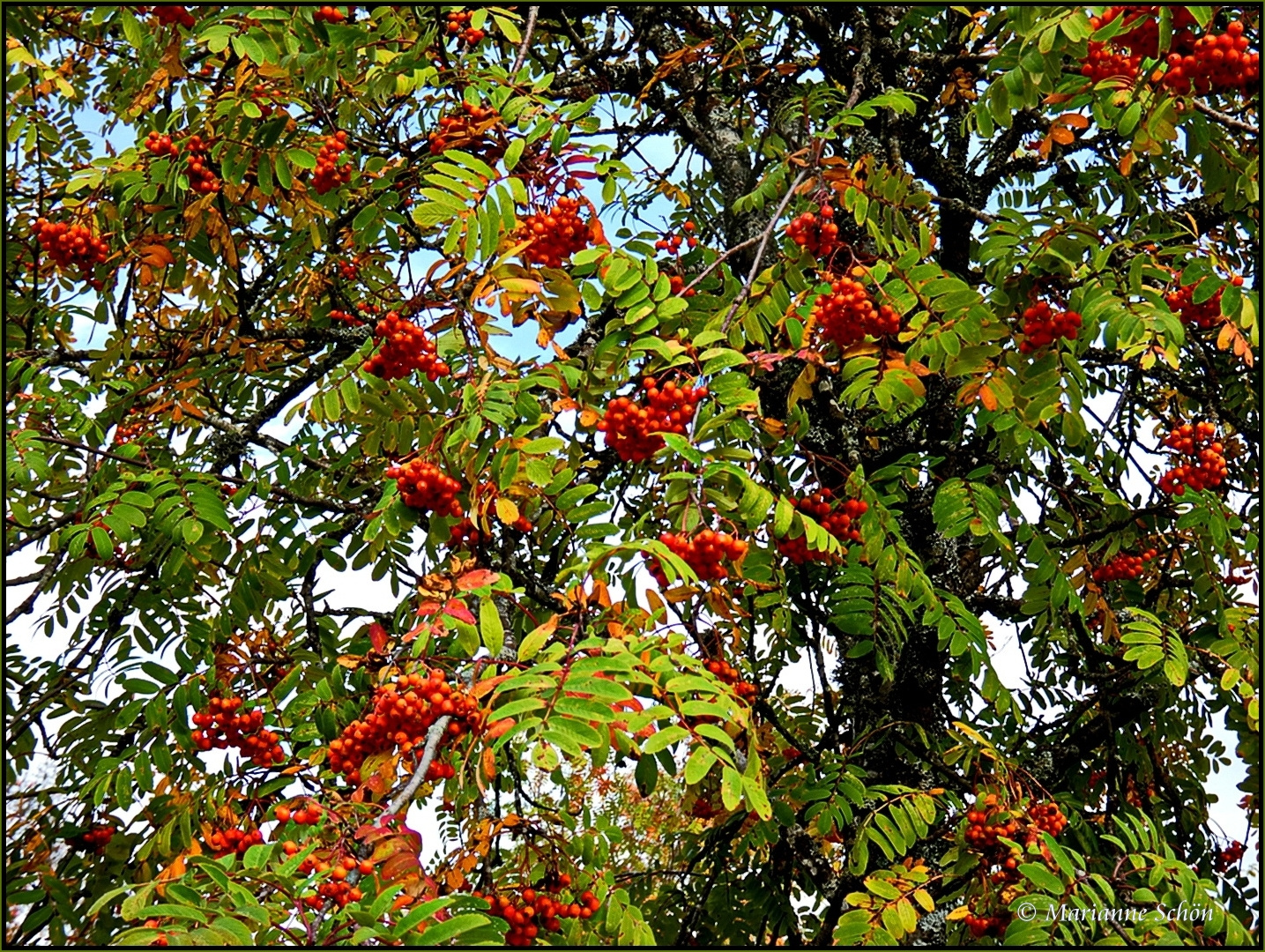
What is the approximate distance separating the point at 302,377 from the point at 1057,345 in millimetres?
2794

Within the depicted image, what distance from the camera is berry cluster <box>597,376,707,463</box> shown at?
241 cm

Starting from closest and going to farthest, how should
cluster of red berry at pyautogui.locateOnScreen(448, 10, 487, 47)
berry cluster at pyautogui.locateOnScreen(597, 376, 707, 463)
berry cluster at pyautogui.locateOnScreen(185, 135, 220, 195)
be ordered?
berry cluster at pyautogui.locateOnScreen(597, 376, 707, 463) → cluster of red berry at pyautogui.locateOnScreen(448, 10, 487, 47) → berry cluster at pyautogui.locateOnScreen(185, 135, 220, 195)

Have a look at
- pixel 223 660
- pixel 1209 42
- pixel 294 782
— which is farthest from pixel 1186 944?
pixel 223 660

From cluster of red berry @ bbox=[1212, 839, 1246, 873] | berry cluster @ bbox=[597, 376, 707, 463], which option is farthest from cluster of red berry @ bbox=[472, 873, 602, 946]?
cluster of red berry @ bbox=[1212, 839, 1246, 873]

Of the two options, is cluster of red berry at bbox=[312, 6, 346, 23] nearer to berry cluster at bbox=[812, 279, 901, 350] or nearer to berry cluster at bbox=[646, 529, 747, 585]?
berry cluster at bbox=[812, 279, 901, 350]

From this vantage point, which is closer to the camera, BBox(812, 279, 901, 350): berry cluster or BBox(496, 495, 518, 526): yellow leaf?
BBox(496, 495, 518, 526): yellow leaf

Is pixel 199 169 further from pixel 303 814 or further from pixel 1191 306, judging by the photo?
pixel 1191 306

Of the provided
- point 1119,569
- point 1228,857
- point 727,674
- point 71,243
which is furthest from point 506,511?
point 1228,857

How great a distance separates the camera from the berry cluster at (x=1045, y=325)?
288cm

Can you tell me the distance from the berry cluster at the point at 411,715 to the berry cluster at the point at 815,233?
1609mm

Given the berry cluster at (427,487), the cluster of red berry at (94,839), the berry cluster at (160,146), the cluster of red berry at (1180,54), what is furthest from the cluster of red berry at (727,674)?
the berry cluster at (160,146)

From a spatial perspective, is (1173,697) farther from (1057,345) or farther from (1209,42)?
(1209,42)

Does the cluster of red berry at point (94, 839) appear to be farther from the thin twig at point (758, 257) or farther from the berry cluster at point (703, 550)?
the thin twig at point (758, 257)

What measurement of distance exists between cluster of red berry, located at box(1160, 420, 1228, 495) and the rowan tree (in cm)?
2
